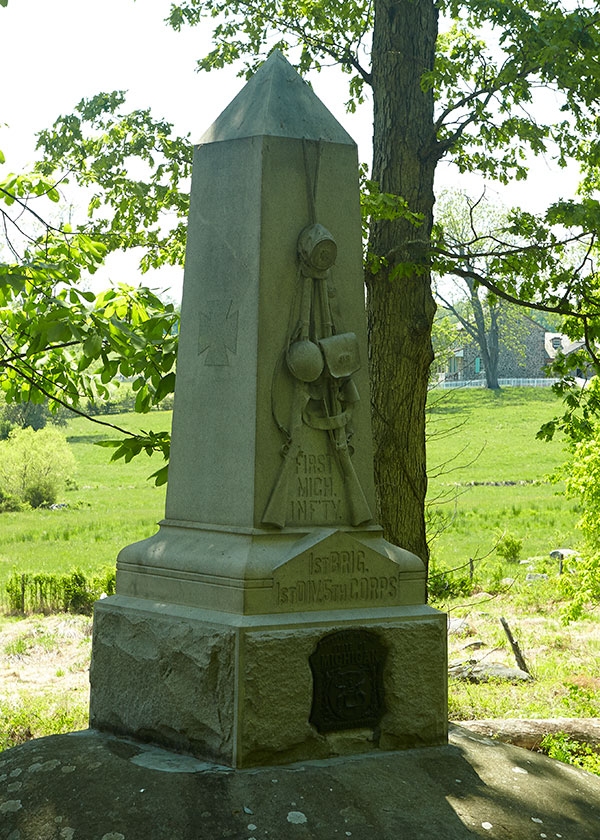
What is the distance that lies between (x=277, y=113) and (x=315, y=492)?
1.94 m

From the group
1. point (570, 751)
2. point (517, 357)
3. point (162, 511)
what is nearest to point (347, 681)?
point (570, 751)

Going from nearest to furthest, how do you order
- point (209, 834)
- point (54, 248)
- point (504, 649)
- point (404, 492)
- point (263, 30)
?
point (209, 834), point (54, 248), point (404, 492), point (263, 30), point (504, 649)

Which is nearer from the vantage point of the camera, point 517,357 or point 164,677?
point 164,677

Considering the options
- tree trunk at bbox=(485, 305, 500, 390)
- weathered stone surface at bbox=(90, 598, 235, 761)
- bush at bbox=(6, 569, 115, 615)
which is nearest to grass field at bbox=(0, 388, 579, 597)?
bush at bbox=(6, 569, 115, 615)

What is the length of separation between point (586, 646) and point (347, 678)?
9.91 m

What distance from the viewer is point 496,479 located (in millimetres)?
31266

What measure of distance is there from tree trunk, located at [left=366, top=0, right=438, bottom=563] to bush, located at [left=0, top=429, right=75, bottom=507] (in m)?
18.9

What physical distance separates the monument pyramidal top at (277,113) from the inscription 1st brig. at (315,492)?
165 centimetres

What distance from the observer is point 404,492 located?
8.02m

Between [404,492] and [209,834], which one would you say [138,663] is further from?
[404,492]

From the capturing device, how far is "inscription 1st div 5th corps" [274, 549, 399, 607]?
4445mm

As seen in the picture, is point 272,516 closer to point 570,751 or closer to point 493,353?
point 570,751

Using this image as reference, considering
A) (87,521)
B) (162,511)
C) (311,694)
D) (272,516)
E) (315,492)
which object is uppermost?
(315,492)

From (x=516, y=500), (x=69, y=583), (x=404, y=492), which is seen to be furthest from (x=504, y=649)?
(x=516, y=500)
